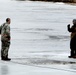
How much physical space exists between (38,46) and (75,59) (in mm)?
5388

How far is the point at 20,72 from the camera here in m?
15.0

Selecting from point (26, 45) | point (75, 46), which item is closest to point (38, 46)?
point (26, 45)

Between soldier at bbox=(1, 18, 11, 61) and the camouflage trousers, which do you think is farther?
the camouflage trousers

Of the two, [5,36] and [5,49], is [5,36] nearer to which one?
[5,36]

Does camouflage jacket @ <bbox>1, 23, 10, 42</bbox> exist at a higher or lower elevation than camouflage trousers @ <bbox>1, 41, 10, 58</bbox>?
higher

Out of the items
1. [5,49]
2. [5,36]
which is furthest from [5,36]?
[5,49]

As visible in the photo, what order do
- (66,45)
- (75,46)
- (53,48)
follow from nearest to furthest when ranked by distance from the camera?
(75,46)
(53,48)
(66,45)

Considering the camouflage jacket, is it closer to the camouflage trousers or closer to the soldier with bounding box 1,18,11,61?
the soldier with bounding box 1,18,11,61

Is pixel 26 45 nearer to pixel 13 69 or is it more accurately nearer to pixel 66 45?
pixel 66 45

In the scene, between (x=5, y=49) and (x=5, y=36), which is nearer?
(x=5, y=36)

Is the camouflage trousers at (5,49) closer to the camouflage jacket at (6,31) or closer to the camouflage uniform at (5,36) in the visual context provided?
the camouflage uniform at (5,36)

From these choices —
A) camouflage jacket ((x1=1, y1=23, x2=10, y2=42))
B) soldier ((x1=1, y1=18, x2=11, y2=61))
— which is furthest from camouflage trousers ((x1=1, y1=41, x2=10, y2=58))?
camouflage jacket ((x1=1, y1=23, x2=10, y2=42))

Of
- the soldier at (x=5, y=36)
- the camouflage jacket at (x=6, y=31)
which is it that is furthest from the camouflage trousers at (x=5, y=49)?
the camouflage jacket at (x=6, y=31)

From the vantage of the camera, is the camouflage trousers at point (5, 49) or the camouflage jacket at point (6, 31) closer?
the camouflage jacket at point (6, 31)
